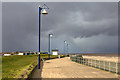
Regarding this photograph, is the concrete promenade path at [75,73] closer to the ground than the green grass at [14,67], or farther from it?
farther from it

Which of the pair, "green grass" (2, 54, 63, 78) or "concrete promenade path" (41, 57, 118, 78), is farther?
"green grass" (2, 54, 63, 78)

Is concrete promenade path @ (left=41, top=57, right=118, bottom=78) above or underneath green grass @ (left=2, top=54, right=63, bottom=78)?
above

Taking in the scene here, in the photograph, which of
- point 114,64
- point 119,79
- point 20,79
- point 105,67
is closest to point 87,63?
point 105,67

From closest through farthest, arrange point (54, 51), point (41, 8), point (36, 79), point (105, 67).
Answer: point (36, 79) → point (105, 67) → point (41, 8) → point (54, 51)

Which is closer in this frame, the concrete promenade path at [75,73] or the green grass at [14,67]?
the concrete promenade path at [75,73]

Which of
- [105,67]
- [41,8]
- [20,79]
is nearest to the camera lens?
[20,79]

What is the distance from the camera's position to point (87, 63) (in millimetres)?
23453

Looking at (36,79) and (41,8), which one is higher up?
(41,8)

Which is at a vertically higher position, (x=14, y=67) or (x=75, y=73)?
(x=75, y=73)

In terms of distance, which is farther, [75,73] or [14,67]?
[14,67]

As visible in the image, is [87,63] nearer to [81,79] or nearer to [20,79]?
[81,79]

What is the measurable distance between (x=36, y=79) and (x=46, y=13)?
28.5 feet

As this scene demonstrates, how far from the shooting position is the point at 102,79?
34.7ft

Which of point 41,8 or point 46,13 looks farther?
point 41,8
